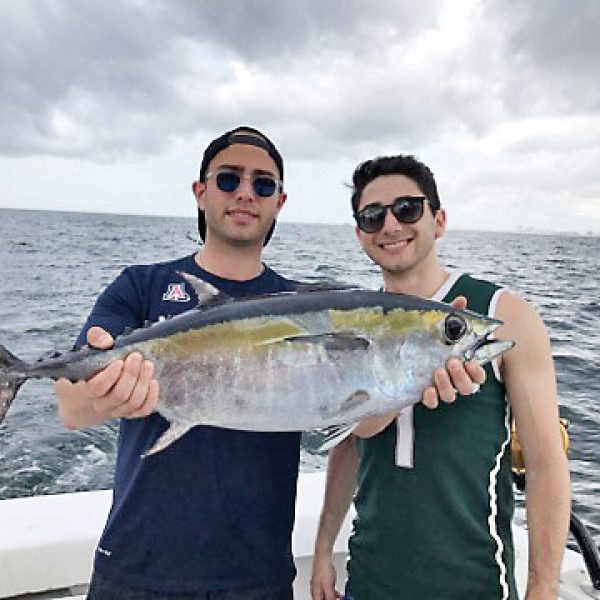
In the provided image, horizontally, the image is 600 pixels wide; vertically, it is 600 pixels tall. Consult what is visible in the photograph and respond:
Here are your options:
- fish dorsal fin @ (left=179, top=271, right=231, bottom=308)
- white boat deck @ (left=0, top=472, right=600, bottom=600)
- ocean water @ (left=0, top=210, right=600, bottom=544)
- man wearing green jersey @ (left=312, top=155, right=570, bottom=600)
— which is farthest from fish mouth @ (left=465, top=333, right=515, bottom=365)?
ocean water @ (left=0, top=210, right=600, bottom=544)

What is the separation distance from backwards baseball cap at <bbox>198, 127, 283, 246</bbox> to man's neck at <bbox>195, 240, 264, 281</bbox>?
17 centimetres

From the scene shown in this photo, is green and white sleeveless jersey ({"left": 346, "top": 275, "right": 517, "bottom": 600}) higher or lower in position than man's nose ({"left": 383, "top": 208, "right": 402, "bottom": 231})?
lower

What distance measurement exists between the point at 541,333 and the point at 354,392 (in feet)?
2.53

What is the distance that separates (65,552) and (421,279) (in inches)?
102

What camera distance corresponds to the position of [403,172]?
2.88 m

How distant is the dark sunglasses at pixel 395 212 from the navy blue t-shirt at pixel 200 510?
960 mm

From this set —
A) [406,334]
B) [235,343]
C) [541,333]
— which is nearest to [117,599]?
[235,343]

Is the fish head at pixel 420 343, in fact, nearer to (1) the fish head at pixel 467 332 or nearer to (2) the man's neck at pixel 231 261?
(1) the fish head at pixel 467 332

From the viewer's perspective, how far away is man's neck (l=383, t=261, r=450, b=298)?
2.81 metres

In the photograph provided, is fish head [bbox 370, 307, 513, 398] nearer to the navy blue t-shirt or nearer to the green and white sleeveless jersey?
the green and white sleeveless jersey

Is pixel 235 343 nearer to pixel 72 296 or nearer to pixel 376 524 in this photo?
pixel 376 524

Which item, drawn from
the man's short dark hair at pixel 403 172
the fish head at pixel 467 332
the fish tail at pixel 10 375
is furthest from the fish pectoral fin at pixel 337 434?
the fish tail at pixel 10 375

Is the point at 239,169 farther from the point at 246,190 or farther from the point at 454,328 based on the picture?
the point at 454,328

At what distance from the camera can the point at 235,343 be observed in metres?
2.40
